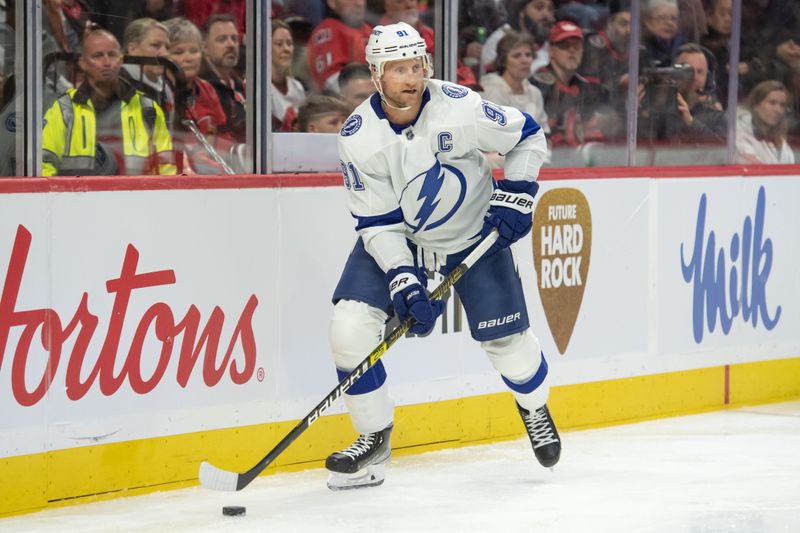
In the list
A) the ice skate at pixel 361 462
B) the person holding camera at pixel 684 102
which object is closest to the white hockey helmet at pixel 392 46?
the ice skate at pixel 361 462

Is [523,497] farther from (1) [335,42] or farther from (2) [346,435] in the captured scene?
(1) [335,42]

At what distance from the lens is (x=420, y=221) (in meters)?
4.17

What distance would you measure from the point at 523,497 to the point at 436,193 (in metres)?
0.84

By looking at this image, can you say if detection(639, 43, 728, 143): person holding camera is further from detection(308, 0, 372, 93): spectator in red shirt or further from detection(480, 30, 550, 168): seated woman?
detection(308, 0, 372, 93): spectator in red shirt

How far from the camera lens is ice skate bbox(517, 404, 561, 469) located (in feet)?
14.2

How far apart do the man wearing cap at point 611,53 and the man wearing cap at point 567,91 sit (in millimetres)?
32

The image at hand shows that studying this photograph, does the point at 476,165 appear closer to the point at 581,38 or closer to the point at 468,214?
the point at 468,214

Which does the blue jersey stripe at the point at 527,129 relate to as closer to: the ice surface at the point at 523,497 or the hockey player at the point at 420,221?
the hockey player at the point at 420,221

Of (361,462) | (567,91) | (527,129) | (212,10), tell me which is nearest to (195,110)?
(212,10)

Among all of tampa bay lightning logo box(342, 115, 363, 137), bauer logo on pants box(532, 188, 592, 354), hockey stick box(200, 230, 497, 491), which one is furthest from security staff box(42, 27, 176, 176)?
bauer logo on pants box(532, 188, 592, 354)

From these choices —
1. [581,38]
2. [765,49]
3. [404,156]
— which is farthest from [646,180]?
[404,156]

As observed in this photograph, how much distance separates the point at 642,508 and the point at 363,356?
83 cm

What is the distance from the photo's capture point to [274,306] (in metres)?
4.44

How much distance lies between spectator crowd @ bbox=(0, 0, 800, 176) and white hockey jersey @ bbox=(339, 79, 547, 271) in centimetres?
60
